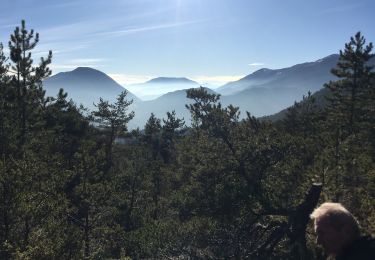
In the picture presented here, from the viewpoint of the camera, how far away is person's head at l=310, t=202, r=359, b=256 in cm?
312

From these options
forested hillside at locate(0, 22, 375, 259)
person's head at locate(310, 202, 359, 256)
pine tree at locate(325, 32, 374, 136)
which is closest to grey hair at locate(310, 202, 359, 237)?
person's head at locate(310, 202, 359, 256)

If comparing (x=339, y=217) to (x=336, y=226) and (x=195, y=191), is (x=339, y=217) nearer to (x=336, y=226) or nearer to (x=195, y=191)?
(x=336, y=226)

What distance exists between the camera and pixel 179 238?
20.2m

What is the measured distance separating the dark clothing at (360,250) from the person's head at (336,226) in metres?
0.05

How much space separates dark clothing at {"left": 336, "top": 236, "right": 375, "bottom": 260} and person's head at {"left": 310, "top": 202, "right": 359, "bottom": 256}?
0.05 m

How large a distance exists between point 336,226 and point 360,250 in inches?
9.2

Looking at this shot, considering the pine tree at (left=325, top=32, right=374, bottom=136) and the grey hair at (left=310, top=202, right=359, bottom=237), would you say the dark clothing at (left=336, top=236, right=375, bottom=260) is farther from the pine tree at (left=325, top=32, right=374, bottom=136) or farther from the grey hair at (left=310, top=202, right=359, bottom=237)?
the pine tree at (left=325, top=32, right=374, bottom=136)

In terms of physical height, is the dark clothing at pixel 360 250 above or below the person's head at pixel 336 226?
below

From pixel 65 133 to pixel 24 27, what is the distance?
11701 millimetres

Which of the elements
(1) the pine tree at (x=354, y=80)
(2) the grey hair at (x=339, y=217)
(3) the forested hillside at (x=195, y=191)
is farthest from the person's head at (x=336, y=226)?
(1) the pine tree at (x=354, y=80)

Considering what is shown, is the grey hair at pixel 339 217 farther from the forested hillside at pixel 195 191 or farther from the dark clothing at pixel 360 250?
the forested hillside at pixel 195 191

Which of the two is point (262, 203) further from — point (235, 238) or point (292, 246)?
point (292, 246)

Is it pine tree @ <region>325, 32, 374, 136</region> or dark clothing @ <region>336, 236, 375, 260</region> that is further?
pine tree @ <region>325, 32, 374, 136</region>

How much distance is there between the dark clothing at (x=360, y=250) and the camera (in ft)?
9.69
